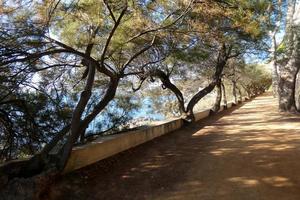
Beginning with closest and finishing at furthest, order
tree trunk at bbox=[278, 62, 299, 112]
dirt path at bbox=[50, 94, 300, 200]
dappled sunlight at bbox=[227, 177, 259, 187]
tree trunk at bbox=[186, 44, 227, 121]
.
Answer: dirt path at bbox=[50, 94, 300, 200], dappled sunlight at bbox=[227, 177, 259, 187], tree trunk at bbox=[186, 44, 227, 121], tree trunk at bbox=[278, 62, 299, 112]

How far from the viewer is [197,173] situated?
293 inches

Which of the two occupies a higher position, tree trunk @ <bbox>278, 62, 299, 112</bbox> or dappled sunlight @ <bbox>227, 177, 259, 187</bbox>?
tree trunk @ <bbox>278, 62, 299, 112</bbox>

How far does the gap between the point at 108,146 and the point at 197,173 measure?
7.62 feet

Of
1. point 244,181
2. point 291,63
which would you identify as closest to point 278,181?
point 244,181

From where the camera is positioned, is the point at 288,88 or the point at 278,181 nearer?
the point at 278,181

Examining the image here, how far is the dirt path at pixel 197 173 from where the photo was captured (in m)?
6.26

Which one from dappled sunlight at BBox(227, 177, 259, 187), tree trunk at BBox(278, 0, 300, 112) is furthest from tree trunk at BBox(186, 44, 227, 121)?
dappled sunlight at BBox(227, 177, 259, 187)

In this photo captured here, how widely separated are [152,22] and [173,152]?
317cm

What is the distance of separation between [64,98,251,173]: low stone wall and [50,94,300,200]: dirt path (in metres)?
0.17

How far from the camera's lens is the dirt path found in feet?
20.5

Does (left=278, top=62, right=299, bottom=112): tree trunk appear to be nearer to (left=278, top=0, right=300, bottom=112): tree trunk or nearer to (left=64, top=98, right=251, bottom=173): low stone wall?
(left=278, top=0, right=300, bottom=112): tree trunk

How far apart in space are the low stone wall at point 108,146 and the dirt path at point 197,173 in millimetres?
174

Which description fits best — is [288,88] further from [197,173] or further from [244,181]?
[244,181]

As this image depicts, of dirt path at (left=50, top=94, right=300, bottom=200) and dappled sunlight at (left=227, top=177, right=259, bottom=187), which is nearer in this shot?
dirt path at (left=50, top=94, right=300, bottom=200)
